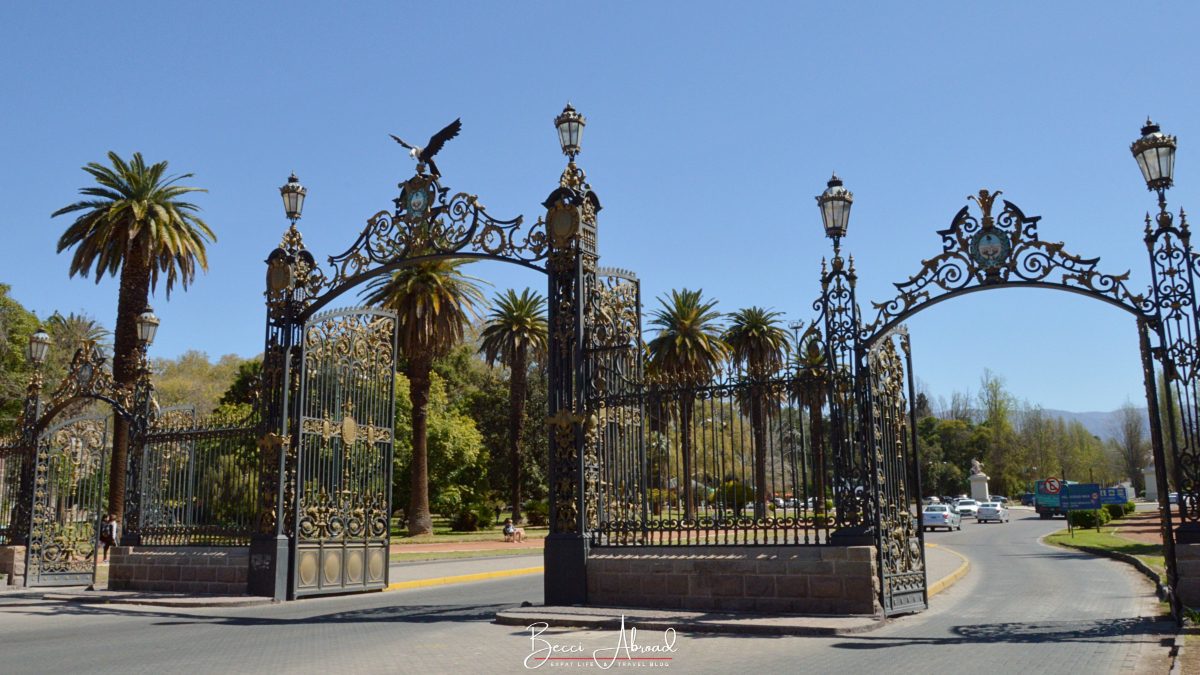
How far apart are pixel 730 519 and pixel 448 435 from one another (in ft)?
116

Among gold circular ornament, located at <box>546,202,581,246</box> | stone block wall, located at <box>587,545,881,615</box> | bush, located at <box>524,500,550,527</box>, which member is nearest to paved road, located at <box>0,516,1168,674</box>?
stone block wall, located at <box>587,545,881,615</box>

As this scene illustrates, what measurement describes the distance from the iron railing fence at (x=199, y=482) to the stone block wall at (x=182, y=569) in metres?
0.29

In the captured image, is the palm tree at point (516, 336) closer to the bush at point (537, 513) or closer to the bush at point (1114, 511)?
the bush at point (537, 513)

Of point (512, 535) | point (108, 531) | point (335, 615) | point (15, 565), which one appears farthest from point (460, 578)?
point (512, 535)

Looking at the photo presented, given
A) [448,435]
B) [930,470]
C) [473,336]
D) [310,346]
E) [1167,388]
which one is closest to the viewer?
[1167,388]

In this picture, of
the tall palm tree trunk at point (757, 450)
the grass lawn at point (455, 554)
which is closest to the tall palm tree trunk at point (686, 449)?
the tall palm tree trunk at point (757, 450)

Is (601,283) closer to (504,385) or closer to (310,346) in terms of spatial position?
(310,346)

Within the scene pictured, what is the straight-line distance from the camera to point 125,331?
29406 mm

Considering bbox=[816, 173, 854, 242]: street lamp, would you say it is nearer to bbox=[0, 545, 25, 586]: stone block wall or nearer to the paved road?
the paved road

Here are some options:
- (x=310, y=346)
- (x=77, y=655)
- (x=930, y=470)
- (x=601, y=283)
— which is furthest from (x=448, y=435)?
(x=930, y=470)

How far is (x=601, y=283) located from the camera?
1527 centimetres

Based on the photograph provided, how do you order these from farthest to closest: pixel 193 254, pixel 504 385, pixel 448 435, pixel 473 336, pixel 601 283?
pixel 473 336 < pixel 504 385 < pixel 448 435 < pixel 193 254 < pixel 601 283

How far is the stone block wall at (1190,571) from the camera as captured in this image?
442 inches

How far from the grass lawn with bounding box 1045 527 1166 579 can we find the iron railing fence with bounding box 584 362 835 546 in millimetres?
8830
